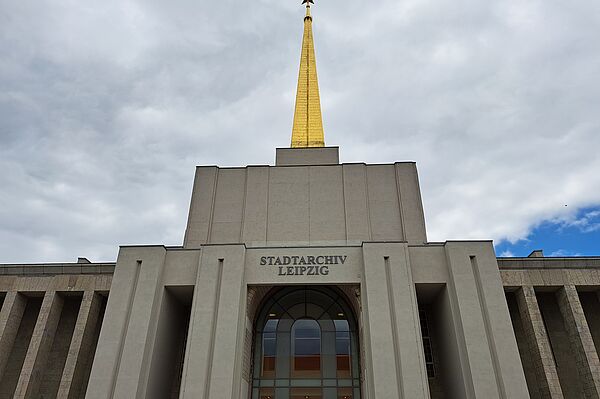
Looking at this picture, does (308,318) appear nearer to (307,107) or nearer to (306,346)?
(306,346)

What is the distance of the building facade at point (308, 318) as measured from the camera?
66.5ft

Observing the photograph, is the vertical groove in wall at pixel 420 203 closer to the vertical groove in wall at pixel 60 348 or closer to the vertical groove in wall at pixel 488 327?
the vertical groove in wall at pixel 488 327

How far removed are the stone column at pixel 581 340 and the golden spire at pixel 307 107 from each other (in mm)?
19567

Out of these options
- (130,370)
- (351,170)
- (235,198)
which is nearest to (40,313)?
(130,370)

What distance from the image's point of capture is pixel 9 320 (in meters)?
24.2

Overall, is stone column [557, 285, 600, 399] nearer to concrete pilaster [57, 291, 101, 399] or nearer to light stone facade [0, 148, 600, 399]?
light stone facade [0, 148, 600, 399]

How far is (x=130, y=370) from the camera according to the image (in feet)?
67.1

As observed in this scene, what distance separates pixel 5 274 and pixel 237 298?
1528 cm

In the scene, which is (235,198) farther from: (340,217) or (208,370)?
(208,370)

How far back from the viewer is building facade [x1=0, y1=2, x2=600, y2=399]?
2027cm

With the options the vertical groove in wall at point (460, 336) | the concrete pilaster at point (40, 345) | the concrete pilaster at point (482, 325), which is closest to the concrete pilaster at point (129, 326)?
the concrete pilaster at point (40, 345)

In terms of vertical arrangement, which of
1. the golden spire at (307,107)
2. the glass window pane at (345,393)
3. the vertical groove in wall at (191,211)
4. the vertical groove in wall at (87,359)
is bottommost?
the glass window pane at (345,393)

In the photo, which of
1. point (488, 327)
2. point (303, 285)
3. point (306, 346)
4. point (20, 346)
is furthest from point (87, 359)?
point (488, 327)

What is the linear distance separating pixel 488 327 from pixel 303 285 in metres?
9.59
